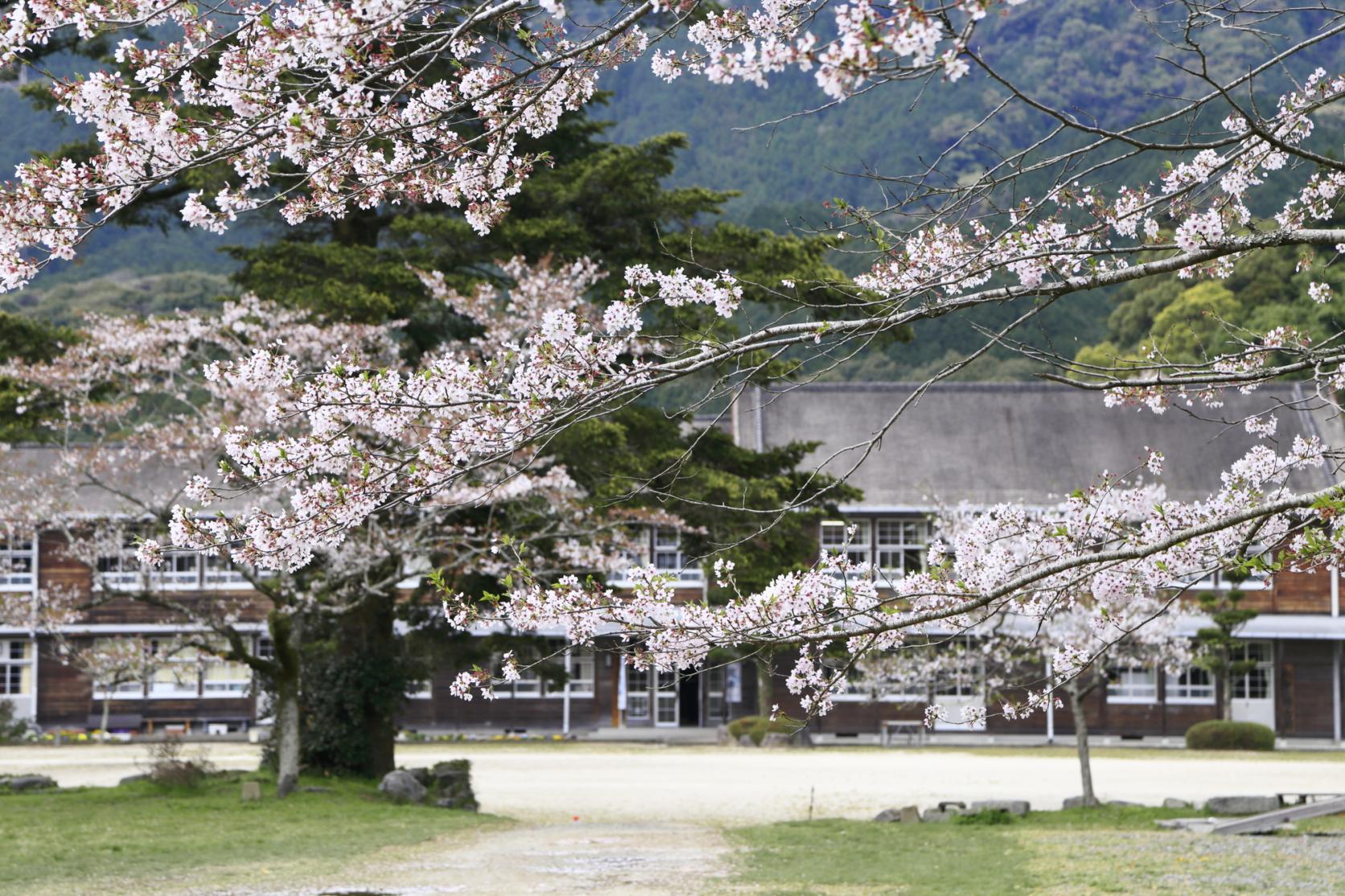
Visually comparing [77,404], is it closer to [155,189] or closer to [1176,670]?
[155,189]

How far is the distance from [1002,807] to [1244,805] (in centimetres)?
256

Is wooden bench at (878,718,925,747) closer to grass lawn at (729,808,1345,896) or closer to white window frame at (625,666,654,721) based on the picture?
white window frame at (625,666,654,721)

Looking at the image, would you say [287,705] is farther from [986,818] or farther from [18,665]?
[18,665]

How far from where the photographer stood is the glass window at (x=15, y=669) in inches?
1377

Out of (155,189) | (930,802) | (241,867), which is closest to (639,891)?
(241,867)

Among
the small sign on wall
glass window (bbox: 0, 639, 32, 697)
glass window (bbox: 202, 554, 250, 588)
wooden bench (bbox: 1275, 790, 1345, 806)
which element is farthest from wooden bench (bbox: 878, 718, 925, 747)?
glass window (bbox: 0, 639, 32, 697)

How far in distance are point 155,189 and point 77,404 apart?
270cm

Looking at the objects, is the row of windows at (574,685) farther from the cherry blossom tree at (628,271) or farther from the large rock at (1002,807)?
the cherry blossom tree at (628,271)

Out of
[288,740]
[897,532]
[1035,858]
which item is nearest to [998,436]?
[897,532]

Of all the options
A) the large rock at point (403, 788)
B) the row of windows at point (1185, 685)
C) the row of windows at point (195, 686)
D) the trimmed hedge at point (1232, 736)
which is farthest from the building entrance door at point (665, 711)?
the large rock at point (403, 788)

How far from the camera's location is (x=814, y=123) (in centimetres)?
9781

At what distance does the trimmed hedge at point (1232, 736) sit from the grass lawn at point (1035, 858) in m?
14.9

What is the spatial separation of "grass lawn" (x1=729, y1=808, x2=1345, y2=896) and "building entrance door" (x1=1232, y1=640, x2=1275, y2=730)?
1837cm

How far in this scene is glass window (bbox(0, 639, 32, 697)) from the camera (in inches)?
1377
